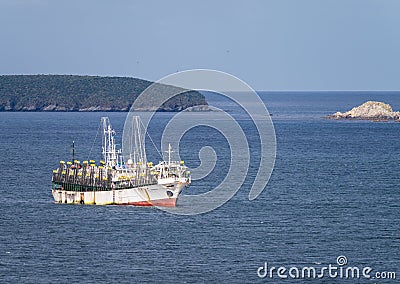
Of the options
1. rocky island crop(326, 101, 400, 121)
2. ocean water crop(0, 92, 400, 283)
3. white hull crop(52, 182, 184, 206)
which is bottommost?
ocean water crop(0, 92, 400, 283)

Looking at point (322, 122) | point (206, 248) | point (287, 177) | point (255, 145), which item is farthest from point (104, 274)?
point (322, 122)

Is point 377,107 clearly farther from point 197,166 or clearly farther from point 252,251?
point 252,251

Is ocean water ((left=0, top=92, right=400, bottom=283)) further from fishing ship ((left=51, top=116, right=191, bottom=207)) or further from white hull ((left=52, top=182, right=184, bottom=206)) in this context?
fishing ship ((left=51, top=116, right=191, bottom=207))

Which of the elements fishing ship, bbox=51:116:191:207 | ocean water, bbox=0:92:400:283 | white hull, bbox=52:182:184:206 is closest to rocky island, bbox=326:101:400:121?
ocean water, bbox=0:92:400:283

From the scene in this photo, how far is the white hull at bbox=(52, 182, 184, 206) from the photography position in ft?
192

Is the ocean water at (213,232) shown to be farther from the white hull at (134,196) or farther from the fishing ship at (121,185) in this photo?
the fishing ship at (121,185)

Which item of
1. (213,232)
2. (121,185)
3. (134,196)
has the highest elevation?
(121,185)

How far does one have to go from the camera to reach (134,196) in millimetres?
59125

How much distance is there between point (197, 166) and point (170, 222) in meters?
33.5

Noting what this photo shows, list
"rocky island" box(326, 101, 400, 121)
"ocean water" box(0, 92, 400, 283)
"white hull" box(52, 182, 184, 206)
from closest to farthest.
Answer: "ocean water" box(0, 92, 400, 283), "white hull" box(52, 182, 184, 206), "rocky island" box(326, 101, 400, 121)

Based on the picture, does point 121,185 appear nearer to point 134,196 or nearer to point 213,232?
point 134,196

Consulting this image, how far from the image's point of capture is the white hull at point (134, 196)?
192 ft

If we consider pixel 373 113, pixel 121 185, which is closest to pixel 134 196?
pixel 121 185

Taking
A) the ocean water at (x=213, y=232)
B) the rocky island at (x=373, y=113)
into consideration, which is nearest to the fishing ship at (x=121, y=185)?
the ocean water at (x=213, y=232)
